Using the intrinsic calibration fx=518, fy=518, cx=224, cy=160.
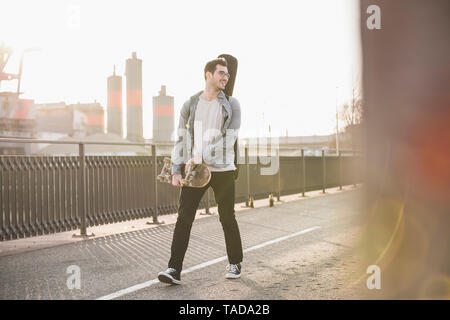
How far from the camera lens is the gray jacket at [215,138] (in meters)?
4.61

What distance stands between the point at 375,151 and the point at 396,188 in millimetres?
213

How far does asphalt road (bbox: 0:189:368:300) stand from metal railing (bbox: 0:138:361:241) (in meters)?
0.58

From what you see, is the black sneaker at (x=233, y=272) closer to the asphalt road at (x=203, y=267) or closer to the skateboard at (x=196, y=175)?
the asphalt road at (x=203, y=267)

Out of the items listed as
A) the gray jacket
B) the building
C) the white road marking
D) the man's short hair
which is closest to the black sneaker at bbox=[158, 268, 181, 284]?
the white road marking

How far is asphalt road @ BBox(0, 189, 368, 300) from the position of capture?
4.31m

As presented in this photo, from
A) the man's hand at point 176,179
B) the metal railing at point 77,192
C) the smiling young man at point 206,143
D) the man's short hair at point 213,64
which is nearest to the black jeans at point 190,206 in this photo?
the smiling young man at point 206,143

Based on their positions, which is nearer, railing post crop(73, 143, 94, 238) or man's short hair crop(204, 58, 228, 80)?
man's short hair crop(204, 58, 228, 80)

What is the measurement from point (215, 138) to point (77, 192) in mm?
4266

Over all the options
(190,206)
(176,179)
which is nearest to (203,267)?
(190,206)

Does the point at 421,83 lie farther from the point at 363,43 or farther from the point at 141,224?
the point at 141,224

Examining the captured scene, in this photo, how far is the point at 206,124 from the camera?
15.2 feet

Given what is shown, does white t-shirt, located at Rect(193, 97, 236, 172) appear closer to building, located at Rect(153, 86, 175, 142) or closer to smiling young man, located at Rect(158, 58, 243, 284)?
smiling young man, located at Rect(158, 58, 243, 284)

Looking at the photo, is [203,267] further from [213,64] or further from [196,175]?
[213,64]

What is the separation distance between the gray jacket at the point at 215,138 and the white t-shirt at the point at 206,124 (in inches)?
1.3
